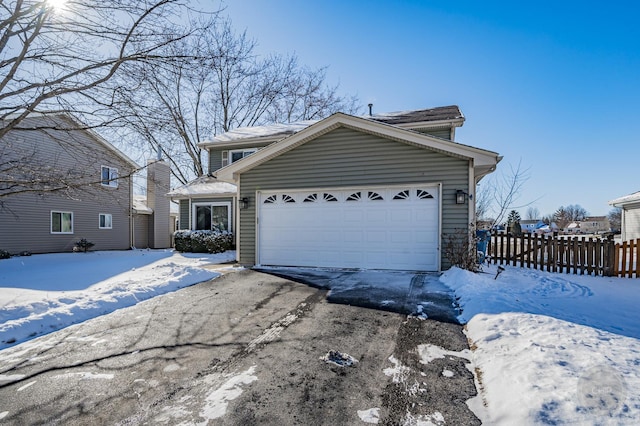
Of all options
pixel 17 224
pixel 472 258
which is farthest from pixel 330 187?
pixel 17 224

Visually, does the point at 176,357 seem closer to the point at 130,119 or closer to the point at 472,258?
the point at 130,119

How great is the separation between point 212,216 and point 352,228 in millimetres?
9235

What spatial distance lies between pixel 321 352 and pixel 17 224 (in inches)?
660

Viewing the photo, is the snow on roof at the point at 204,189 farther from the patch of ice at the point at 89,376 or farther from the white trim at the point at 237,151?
the patch of ice at the point at 89,376

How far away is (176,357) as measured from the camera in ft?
10.9

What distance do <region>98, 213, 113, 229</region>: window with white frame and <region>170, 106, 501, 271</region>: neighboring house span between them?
11844 millimetres

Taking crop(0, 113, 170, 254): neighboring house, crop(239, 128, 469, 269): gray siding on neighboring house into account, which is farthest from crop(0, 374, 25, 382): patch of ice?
crop(0, 113, 170, 254): neighboring house

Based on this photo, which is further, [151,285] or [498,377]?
[151,285]

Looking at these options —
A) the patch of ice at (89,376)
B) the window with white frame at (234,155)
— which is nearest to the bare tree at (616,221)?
the window with white frame at (234,155)

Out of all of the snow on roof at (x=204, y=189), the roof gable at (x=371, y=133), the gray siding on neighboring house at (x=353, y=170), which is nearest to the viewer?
the roof gable at (x=371, y=133)

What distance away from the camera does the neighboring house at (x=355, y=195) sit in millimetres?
7703

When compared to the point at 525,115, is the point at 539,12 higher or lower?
higher

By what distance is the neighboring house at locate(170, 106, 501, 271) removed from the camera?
7703 mm

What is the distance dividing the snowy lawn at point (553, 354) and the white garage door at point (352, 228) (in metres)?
2.11
